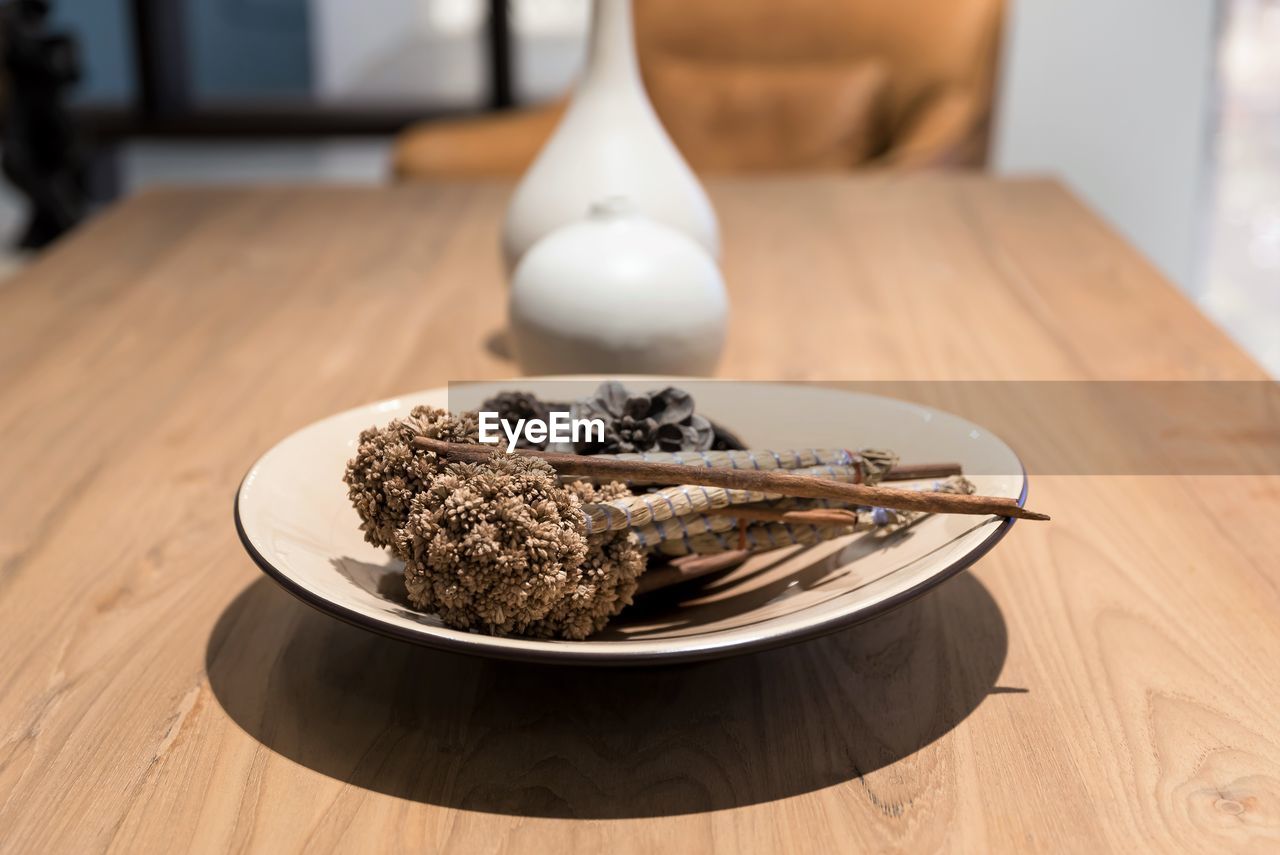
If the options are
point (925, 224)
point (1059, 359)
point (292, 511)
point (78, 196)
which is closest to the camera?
point (292, 511)

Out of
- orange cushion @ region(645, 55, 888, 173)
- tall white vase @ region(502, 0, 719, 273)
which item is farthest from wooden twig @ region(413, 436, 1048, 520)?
orange cushion @ region(645, 55, 888, 173)

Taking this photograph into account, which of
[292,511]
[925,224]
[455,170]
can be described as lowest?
[455,170]

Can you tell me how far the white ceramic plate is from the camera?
416mm

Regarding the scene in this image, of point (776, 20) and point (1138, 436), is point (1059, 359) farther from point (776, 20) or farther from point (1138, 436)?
point (776, 20)

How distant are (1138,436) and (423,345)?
0.50 meters

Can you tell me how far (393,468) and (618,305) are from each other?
33cm

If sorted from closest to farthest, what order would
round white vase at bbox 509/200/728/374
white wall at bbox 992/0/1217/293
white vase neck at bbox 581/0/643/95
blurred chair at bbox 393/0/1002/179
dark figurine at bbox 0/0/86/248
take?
round white vase at bbox 509/200/728/374 < white vase neck at bbox 581/0/643/95 < blurred chair at bbox 393/0/1002/179 < white wall at bbox 992/0/1217/293 < dark figurine at bbox 0/0/86/248

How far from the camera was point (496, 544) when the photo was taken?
422 mm

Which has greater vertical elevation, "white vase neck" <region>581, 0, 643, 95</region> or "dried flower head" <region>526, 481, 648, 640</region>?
"white vase neck" <region>581, 0, 643, 95</region>

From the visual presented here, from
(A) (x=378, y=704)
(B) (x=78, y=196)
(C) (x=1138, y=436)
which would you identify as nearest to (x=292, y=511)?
(A) (x=378, y=704)

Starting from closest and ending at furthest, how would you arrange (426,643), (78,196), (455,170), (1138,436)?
1. (426,643)
2. (1138,436)
3. (455,170)
4. (78,196)

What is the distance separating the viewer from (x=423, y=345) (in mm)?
956

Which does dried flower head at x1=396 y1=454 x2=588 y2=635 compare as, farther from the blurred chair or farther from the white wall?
the white wall

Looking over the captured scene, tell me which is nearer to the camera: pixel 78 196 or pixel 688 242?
pixel 688 242
